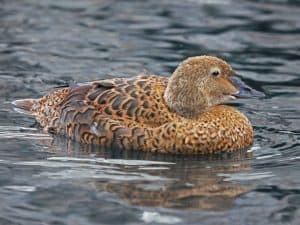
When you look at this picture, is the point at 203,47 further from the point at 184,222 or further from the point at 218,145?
the point at 184,222

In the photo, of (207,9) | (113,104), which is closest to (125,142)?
(113,104)

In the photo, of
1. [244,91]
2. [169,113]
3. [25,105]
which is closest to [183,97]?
[169,113]

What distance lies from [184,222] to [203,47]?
25.7 feet

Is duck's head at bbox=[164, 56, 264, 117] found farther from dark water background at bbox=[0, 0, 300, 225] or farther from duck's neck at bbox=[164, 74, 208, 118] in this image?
dark water background at bbox=[0, 0, 300, 225]

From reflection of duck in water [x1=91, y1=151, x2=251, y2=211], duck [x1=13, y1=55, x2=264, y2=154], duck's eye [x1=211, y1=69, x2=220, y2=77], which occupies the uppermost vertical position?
duck's eye [x1=211, y1=69, x2=220, y2=77]

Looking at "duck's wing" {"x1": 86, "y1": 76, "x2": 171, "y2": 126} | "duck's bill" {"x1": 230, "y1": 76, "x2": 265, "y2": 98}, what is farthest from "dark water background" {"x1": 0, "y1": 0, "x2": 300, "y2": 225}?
"duck's bill" {"x1": 230, "y1": 76, "x2": 265, "y2": 98}

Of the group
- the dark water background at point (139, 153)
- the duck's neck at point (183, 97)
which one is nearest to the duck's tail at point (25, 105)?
the dark water background at point (139, 153)

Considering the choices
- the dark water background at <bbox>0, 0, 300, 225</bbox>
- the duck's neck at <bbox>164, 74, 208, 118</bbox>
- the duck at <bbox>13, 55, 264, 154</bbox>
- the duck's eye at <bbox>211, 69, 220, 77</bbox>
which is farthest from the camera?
the duck's eye at <bbox>211, 69, 220, 77</bbox>

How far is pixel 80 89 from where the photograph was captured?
1256 centimetres

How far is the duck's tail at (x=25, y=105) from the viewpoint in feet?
43.7

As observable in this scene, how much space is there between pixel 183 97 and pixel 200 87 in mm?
243

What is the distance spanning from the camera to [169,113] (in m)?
11.8

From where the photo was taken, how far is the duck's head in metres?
11.9

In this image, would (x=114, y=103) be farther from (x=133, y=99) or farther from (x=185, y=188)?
(x=185, y=188)
